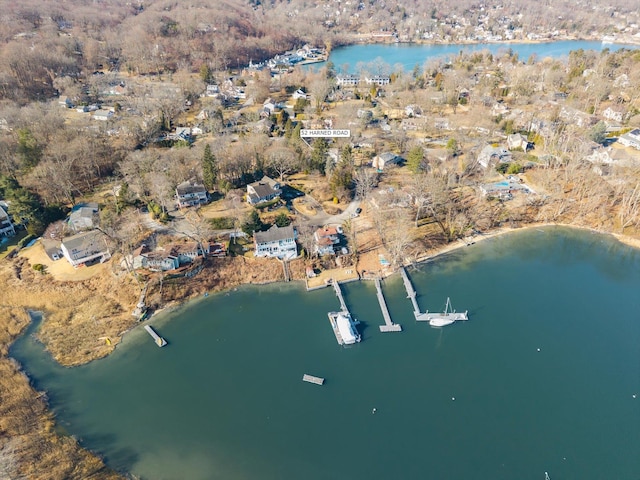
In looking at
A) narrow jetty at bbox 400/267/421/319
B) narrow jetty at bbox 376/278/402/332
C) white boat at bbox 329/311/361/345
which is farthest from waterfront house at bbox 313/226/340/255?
white boat at bbox 329/311/361/345

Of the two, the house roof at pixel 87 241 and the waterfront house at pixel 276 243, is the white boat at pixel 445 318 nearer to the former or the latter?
the waterfront house at pixel 276 243

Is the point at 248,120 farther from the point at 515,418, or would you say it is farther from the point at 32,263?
the point at 515,418

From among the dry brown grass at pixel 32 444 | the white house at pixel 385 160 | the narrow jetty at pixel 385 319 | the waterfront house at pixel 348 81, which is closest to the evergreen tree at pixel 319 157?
the white house at pixel 385 160

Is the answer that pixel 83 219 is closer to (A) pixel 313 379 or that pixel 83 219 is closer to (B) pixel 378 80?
(A) pixel 313 379

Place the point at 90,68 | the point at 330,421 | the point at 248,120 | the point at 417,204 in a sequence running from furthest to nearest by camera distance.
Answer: the point at 90,68
the point at 248,120
the point at 417,204
the point at 330,421

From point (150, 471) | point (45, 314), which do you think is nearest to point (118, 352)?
point (45, 314)

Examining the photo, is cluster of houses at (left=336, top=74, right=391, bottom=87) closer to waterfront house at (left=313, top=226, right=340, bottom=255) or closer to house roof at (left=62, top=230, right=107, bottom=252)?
waterfront house at (left=313, top=226, right=340, bottom=255)

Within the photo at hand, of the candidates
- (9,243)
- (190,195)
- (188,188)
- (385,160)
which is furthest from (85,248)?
(385,160)
